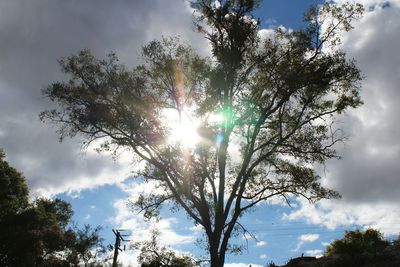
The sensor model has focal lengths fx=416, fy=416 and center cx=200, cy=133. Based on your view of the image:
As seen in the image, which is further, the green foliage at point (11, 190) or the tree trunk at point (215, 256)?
the green foliage at point (11, 190)

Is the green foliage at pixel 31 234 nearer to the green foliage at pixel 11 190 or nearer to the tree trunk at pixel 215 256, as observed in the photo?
the green foliage at pixel 11 190

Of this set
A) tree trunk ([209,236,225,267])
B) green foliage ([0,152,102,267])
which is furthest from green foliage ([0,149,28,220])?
tree trunk ([209,236,225,267])

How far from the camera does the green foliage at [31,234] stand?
124 ft

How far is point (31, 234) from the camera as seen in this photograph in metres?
38.4

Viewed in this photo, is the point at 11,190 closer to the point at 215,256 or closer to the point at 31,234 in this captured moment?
the point at 31,234

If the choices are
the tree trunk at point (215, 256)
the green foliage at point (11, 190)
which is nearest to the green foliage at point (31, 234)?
the green foliage at point (11, 190)

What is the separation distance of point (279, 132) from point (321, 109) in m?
2.53

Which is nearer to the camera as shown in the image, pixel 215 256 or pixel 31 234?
pixel 215 256

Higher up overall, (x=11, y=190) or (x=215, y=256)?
(x=11, y=190)

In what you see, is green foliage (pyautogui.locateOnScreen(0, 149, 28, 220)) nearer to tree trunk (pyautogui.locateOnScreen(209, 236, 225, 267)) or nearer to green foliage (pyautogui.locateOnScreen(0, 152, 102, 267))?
green foliage (pyautogui.locateOnScreen(0, 152, 102, 267))

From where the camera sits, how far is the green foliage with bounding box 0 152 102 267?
37938mm

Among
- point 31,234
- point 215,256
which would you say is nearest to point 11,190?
point 31,234

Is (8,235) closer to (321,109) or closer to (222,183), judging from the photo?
(222,183)

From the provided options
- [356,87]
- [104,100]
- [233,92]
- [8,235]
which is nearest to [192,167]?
[233,92]
